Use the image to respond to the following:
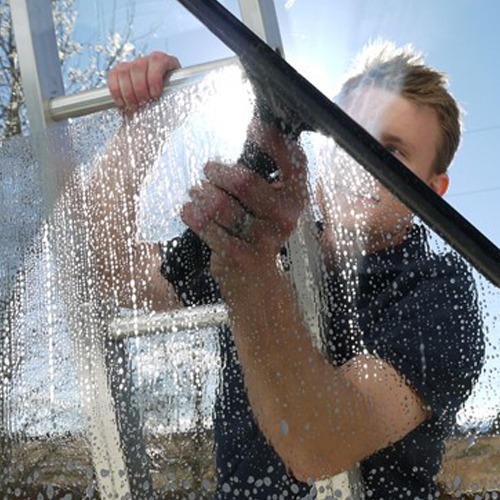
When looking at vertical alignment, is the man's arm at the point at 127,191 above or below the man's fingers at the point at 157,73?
below

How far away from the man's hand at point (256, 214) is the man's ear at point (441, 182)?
3.5 inches

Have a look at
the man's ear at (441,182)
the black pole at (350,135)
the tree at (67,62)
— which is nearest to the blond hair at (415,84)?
the man's ear at (441,182)

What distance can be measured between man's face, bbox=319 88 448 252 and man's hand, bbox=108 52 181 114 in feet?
0.48

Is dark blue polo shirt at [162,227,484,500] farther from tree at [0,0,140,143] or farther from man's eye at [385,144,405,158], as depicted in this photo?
tree at [0,0,140,143]

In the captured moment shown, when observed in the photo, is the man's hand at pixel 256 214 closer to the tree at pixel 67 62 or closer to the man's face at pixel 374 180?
the man's face at pixel 374 180

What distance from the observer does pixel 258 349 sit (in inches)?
24.3

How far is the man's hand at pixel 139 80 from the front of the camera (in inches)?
28.3

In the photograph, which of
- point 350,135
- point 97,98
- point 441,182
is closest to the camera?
point 350,135

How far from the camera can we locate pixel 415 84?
686 millimetres

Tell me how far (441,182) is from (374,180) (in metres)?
0.10

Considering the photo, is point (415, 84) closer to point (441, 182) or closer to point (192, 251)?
point (441, 182)

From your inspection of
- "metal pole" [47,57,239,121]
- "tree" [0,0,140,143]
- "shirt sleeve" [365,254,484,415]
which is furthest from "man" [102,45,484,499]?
Result: "tree" [0,0,140,143]

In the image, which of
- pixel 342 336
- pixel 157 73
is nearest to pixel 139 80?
pixel 157 73

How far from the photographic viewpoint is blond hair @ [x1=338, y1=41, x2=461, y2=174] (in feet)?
2.23
